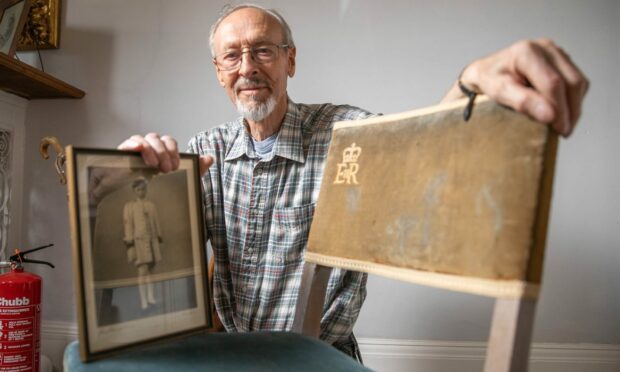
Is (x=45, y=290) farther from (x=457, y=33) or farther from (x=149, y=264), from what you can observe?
(x=457, y=33)

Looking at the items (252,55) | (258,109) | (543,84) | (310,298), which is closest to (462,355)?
(310,298)

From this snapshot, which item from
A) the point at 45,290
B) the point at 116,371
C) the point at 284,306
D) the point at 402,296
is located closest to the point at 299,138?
the point at 284,306

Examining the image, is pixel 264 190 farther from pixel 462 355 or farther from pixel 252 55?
pixel 462 355

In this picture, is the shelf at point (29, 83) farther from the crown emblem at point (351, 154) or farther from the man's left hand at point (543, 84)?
the man's left hand at point (543, 84)

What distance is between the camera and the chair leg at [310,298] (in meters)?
0.80

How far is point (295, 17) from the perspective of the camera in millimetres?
1623

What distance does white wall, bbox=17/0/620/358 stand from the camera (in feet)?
5.10

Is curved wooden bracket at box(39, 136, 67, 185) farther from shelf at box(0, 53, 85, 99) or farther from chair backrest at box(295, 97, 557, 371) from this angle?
chair backrest at box(295, 97, 557, 371)

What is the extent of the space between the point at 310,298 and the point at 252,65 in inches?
24.0

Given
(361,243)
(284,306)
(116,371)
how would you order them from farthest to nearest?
(284,306)
(361,243)
(116,371)

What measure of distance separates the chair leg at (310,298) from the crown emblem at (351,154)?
205 mm

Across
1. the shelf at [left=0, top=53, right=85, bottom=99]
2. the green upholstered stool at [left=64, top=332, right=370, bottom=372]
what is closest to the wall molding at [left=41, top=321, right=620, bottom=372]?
the green upholstered stool at [left=64, top=332, right=370, bottom=372]

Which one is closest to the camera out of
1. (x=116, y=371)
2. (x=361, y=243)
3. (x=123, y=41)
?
(x=116, y=371)

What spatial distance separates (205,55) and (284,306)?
1.06m
